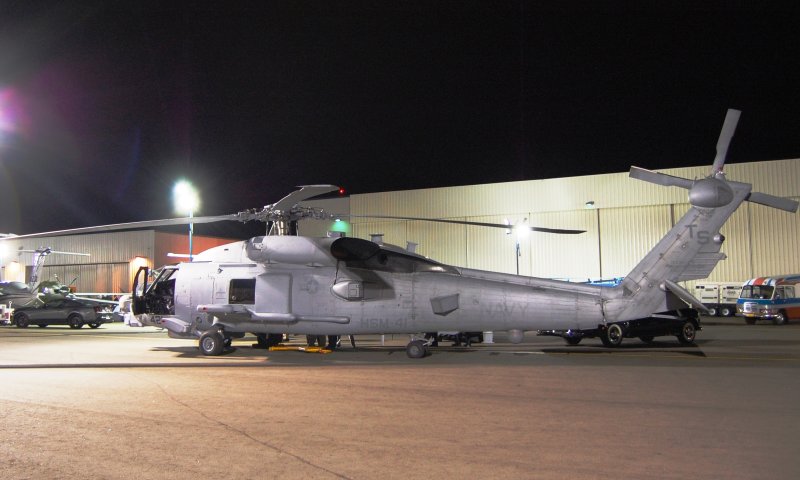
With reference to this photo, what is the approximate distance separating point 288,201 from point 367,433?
8.04 metres

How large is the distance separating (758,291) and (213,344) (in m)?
32.5

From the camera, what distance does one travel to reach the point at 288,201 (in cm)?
1380

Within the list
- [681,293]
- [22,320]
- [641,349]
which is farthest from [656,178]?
[22,320]

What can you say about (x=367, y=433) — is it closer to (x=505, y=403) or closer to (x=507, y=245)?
(x=505, y=403)

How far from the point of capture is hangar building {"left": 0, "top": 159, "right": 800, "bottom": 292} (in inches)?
1590

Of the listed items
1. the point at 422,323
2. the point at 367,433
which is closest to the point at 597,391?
the point at 367,433

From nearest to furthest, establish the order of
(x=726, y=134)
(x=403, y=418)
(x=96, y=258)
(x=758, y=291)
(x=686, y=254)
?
(x=403, y=418), (x=726, y=134), (x=686, y=254), (x=758, y=291), (x=96, y=258)

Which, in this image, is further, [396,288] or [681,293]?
[396,288]

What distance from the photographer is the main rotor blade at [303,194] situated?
12080 mm

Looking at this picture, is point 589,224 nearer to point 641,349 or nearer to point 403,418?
point 641,349

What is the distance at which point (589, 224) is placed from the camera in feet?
144

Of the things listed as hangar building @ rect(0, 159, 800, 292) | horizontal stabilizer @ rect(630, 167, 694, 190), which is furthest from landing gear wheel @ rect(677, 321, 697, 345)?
hangar building @ rect(0, 159, 800, 292)

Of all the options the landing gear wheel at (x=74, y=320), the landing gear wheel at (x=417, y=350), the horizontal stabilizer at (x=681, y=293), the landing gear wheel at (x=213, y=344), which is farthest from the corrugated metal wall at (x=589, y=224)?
the landing gear wheel at (x=213, y=344)

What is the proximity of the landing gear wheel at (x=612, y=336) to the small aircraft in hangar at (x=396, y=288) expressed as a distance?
3.78 metres
